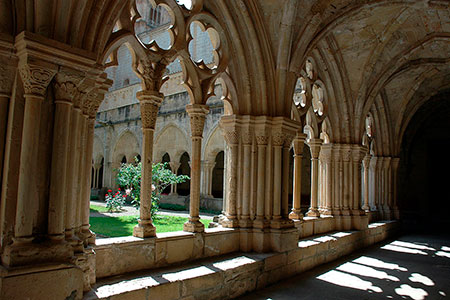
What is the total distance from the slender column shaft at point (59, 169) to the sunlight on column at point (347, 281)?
3213 millimetres

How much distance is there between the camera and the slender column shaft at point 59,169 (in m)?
2.47

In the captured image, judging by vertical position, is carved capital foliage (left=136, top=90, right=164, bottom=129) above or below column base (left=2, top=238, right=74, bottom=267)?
above

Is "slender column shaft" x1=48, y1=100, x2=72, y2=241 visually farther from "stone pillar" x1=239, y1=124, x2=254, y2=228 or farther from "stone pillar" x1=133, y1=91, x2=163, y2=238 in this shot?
"stone pillar" x1=239, y1=124, x2=254, y2=228

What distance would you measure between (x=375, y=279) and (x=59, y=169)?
3.91m

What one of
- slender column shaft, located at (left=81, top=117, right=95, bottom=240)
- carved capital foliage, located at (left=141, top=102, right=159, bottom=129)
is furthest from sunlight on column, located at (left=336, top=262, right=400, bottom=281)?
slender column shaft, located at (left=81, top=117, right=95, bottom=240)

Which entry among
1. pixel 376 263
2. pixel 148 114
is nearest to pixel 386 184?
pixel 376 263

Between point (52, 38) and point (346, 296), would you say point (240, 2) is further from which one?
point (346, 296)

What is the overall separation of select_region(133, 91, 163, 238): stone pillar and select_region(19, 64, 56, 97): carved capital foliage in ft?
3.97

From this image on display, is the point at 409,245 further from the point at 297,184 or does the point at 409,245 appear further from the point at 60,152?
the point at 60,152

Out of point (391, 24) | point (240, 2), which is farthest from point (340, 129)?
point (240, 2)

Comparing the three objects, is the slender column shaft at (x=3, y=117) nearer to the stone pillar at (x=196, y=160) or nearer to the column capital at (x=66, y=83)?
the column capital at (x=66, y=83)

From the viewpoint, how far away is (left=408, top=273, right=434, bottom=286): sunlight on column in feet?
14.6

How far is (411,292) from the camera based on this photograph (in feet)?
13.1

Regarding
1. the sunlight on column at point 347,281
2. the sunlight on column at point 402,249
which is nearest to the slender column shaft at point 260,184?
the sunlight on column at point 347,281
